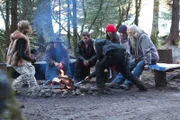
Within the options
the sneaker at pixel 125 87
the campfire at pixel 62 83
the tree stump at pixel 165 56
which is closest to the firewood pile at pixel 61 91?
the campfire at pixel 62 83

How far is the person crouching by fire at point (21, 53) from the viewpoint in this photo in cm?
616

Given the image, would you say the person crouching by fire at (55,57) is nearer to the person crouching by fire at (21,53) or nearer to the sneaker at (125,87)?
the person crouching by fire at (21,53)

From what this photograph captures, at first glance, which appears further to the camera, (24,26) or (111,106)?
(24,26)

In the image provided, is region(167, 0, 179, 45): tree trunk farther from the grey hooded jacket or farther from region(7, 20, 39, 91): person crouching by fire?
region(7, 20, 39, 91): person crouching by fire

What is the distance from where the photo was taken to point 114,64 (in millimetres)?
6422

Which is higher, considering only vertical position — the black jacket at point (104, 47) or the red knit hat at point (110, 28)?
the red knit hat at point (110, 28)

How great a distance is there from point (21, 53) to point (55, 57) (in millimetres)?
1725

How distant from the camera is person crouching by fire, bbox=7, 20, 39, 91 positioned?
6.16 m

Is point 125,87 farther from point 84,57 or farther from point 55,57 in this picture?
point 55,57

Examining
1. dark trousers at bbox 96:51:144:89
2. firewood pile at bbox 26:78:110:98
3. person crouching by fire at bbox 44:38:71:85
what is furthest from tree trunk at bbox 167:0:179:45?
firewood pile at bbox 26:78:110:98

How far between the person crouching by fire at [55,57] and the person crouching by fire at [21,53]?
1.13m

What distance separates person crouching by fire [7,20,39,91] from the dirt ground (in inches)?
18.7

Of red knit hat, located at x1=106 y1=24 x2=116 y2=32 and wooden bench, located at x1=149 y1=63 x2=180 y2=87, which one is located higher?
red knit hat, located at x1=106 y1=24 x2=116 y2=32

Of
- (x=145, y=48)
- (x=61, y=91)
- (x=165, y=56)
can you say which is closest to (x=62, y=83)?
(x=61, y=91)
